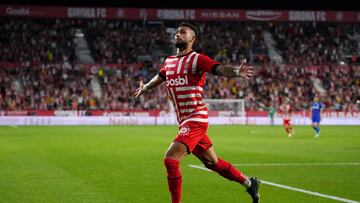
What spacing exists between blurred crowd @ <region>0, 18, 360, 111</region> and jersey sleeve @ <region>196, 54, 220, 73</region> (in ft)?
120

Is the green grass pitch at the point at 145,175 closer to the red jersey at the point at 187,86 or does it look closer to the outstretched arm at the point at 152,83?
the outstretched arm at the point at 152,83

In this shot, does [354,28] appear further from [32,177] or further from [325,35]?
[32,177]

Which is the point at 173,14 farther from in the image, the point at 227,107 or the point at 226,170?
the point at 226,170

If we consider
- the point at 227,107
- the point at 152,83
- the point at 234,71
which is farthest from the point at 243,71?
the point at 227,107

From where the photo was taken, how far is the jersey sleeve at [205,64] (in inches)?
307

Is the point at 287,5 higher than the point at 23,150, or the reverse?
the point at 287,5

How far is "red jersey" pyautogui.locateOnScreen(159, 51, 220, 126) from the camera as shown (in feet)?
26.5

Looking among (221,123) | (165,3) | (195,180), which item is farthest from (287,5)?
(195,180)

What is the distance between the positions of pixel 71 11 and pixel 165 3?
11358 millimetres

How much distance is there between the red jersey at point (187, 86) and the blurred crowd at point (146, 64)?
36346 mm

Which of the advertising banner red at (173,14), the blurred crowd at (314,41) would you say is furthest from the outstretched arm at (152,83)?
the blurred crowd at (314,41)

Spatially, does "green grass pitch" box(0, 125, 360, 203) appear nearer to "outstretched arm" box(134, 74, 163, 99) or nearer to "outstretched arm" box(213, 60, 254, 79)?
"outstretched arm" box(134, 74, 163, 99)

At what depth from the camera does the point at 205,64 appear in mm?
7879

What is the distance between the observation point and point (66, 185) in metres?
11.4
